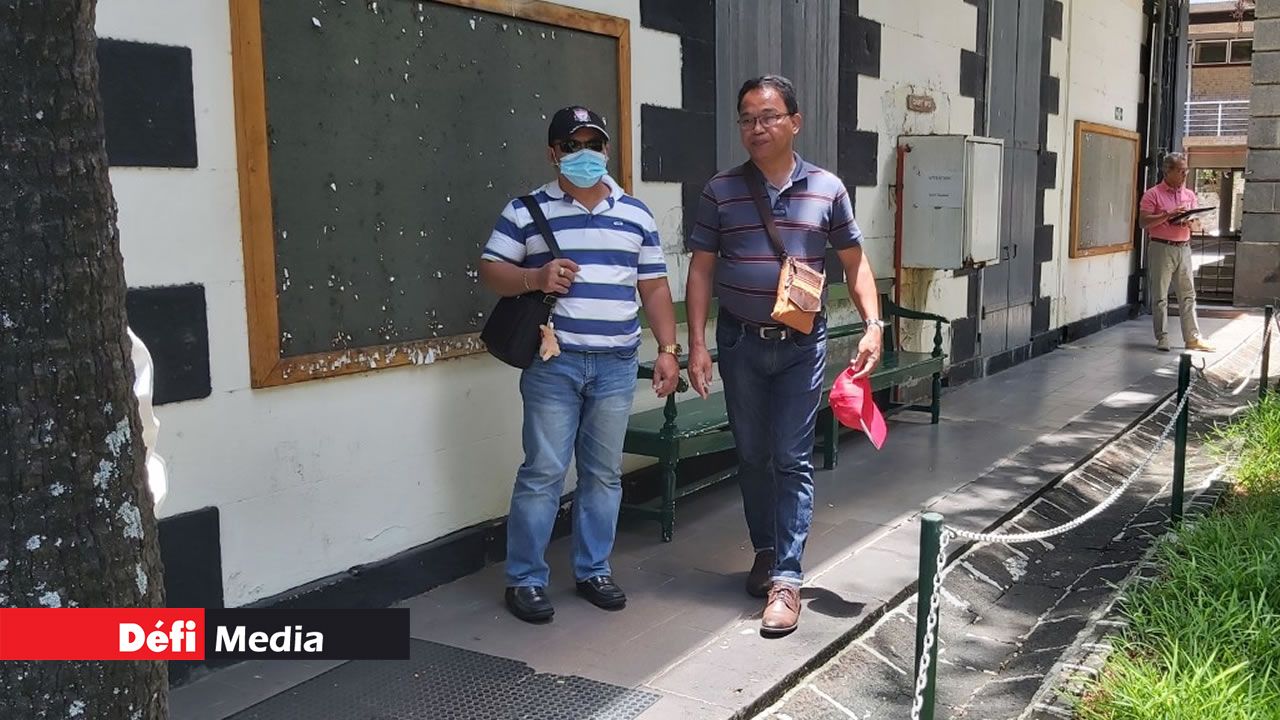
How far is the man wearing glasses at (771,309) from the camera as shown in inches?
157

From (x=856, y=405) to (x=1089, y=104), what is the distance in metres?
9.17

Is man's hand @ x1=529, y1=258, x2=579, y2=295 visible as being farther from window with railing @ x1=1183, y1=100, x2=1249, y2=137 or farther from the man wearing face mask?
window with railing @ x1=1183, y1=100, x2=1249, y2=137

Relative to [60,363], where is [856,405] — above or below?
below

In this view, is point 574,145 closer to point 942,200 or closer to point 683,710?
point 683,710

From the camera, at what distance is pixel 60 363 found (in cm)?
161

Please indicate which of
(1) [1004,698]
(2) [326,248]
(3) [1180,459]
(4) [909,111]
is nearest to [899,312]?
(4) [909,111]

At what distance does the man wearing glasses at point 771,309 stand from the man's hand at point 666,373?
0.23 feet

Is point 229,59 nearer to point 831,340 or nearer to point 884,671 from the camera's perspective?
point 884,671

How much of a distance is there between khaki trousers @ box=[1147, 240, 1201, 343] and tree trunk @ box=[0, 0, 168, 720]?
34.2 ft

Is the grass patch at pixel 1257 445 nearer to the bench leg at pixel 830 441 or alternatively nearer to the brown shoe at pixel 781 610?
the bench leg at pixel 830 441

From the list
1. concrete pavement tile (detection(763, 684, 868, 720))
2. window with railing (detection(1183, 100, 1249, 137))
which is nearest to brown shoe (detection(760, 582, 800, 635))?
concrete pavement tile (detection(763, 684, 868, 720))

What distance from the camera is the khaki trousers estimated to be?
412 inches

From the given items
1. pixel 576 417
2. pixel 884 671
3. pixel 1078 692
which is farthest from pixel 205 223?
pixel 1078 692

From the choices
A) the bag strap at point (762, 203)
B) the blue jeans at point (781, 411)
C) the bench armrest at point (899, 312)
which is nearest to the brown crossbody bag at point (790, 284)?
the bag strap at point (762, 203)
